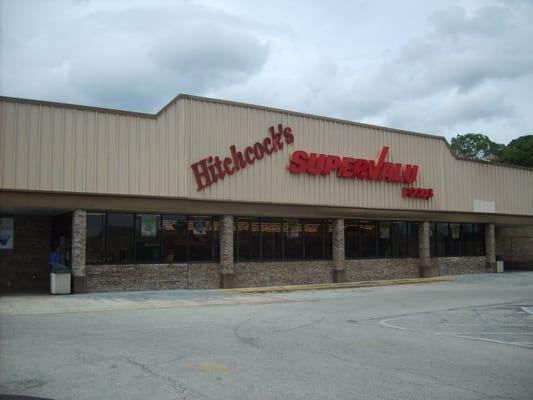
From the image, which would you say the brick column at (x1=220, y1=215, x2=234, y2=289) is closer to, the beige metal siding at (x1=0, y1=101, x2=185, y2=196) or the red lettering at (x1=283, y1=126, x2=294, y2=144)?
the beige metal siding at (x1=0, y1=101, x2=185, y2=196)

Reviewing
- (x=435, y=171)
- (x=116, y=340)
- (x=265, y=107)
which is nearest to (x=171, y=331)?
(x=116, y=340)

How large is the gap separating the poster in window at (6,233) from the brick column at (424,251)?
2218 cm

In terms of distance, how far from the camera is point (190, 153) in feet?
83.5

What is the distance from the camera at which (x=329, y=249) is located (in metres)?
30.7

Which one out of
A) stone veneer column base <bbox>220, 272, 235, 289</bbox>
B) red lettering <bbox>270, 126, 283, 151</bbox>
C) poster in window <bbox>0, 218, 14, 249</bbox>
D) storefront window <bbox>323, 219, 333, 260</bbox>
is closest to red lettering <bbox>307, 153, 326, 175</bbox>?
red lettering <bbox>270, 126, 283, 151</bbox>

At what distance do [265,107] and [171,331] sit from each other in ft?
54.6

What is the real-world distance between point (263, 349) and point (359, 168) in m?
21.0

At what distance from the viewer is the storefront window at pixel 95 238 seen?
23.6 m

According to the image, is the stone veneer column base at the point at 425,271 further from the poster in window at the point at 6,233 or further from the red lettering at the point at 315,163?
the poster in window at the point at 6,233

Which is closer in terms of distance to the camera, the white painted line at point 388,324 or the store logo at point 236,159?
the white painted line at point 388,324

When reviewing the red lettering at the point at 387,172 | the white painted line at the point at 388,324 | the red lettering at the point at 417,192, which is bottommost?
the white painted line at the point at 388,324

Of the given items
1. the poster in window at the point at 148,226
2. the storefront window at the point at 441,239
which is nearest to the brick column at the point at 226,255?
the poster in window at the point at 148,226

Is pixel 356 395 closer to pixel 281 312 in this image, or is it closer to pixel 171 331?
pixel 171 331

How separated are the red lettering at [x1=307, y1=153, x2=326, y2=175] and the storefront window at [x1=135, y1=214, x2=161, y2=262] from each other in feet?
27.0
